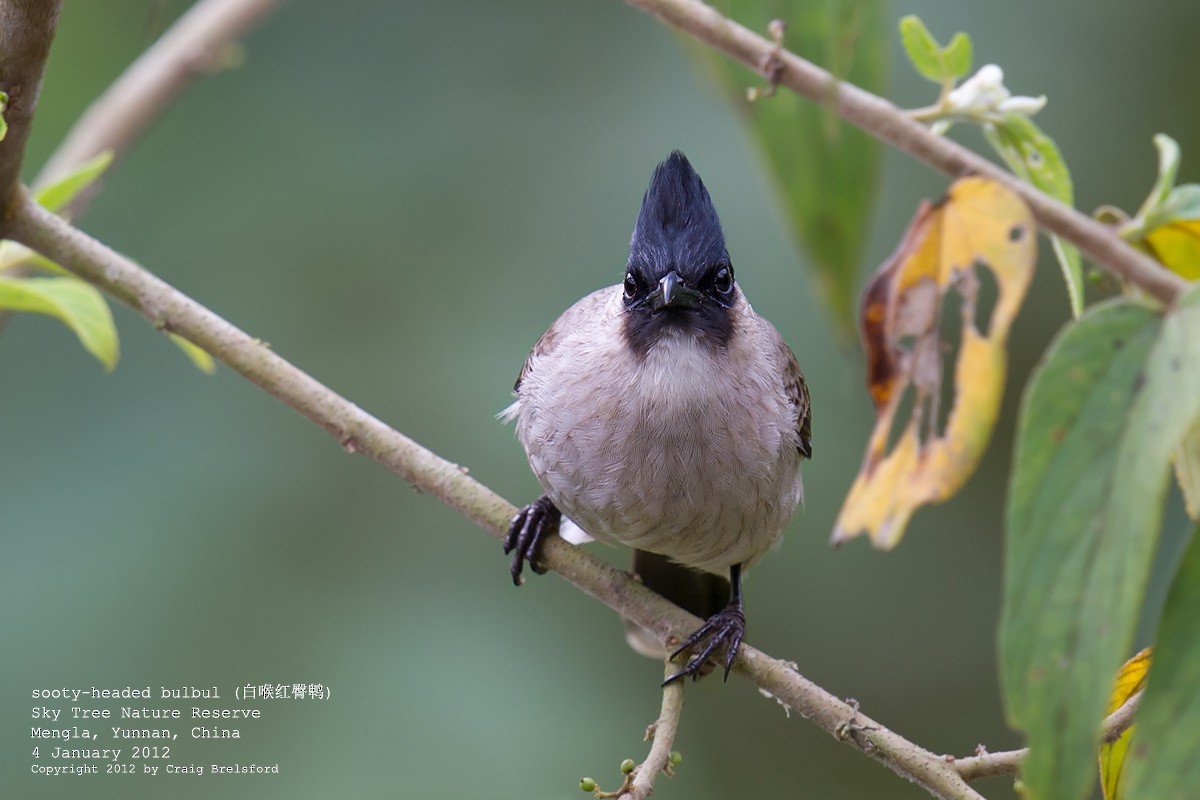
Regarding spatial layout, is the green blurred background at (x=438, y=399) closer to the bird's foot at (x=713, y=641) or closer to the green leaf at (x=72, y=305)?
the bird's foot at (x=713, y=641)

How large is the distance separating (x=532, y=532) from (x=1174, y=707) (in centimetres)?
184

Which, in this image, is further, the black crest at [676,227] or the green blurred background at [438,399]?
the green blurred background at [438,399]

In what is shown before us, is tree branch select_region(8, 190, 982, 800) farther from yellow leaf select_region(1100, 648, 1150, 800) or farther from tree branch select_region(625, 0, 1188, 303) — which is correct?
tree branch select_region(625, 0, 1188, 303)

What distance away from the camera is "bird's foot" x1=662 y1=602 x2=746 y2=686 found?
6.93ft

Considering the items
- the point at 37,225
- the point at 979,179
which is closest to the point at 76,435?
the point at 37,225

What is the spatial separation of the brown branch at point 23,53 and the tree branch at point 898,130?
696mm

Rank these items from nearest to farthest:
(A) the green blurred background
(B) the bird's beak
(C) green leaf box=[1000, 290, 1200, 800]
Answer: (C) green leaf box=[1000, 290, 1200, 800]
(B) the bird's beak
(A) the green blurred background

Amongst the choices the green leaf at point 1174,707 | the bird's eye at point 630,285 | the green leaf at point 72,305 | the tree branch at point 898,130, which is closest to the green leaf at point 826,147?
the tree branch at point 898,130

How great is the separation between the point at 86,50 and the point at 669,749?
3252 millimetres

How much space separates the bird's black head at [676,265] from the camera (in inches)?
93.0

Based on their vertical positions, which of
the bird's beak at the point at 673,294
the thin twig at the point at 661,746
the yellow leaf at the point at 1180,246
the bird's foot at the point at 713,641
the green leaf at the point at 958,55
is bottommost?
the bird's foot at the point at 713,641

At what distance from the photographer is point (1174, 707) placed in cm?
78

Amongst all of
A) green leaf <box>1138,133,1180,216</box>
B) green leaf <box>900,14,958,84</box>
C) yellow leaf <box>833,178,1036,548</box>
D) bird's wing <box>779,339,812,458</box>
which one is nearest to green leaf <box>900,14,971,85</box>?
green leaf <box>900,14,958,84</box>

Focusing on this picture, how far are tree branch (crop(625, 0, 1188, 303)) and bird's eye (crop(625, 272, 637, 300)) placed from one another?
134 cm
